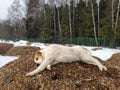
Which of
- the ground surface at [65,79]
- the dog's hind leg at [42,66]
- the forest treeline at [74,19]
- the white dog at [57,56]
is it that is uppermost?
the forest treeline at [74,19]

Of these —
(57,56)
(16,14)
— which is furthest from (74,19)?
(57,56)

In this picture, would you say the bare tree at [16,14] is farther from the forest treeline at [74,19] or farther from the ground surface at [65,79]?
the ground surface at [65,79]

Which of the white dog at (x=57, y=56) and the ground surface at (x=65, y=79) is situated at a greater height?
the white dog at (x=57, y=56)

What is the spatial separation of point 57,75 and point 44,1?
1868 inches

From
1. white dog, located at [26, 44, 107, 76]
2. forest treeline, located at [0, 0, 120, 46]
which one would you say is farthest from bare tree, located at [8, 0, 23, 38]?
white dog, located at [26, 44, 107, 76]

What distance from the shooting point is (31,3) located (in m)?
57.8

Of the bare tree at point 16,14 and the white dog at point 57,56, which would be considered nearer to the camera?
the white dog at point 57,56

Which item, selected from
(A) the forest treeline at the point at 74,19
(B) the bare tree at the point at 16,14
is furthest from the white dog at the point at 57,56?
(B) the bare tree at the point at 16,14

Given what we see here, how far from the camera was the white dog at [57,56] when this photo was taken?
6516mm

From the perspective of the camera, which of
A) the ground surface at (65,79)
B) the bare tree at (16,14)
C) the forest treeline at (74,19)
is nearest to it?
the ground surface at (65,79)

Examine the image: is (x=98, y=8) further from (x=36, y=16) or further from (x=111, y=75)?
(x=111, y=75)

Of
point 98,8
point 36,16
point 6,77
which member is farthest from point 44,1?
point 6,77

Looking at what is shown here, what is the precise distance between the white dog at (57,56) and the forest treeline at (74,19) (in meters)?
26.7

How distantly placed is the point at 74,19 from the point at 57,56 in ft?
131
